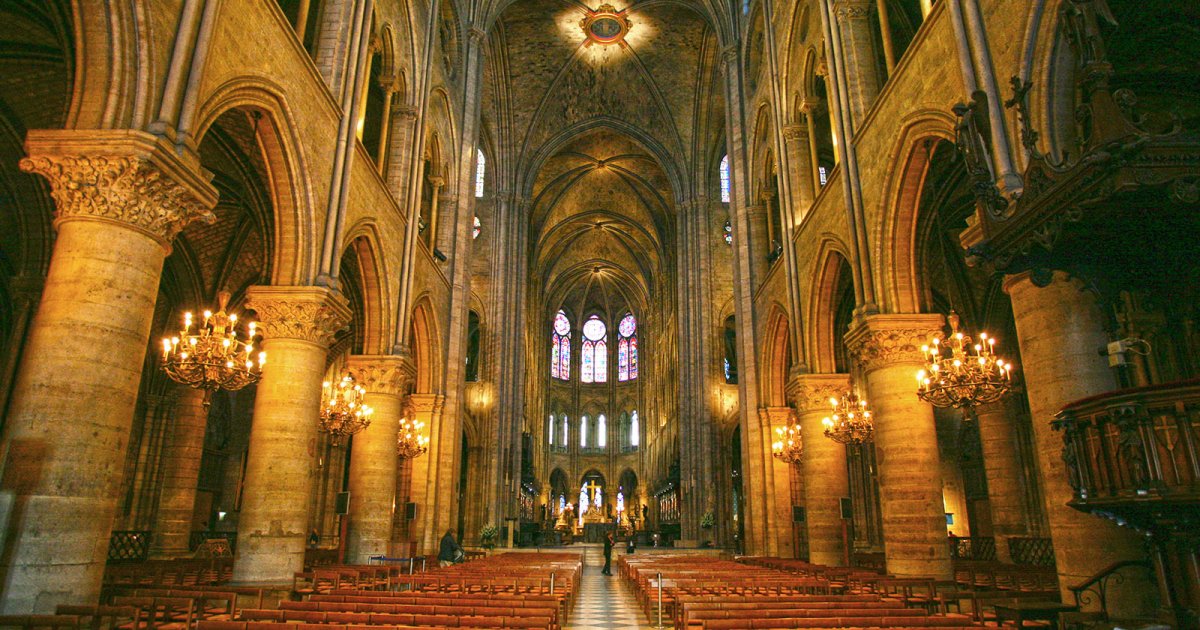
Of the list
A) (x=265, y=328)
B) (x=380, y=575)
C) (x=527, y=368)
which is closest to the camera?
(x=265, y=328)

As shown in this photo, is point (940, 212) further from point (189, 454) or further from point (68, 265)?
point (189, 454)

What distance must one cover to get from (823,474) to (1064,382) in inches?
368

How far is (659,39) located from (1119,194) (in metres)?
28.4

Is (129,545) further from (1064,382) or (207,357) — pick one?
(1064,382)

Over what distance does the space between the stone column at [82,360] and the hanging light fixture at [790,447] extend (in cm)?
1407

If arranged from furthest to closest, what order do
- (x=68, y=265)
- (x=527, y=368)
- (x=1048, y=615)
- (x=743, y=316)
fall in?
(x=527, y=368), (x=743, y=316), (x=68, y=265), (x=1048, y=615)

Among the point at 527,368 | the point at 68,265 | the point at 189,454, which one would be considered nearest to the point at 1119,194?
the point at 68,265

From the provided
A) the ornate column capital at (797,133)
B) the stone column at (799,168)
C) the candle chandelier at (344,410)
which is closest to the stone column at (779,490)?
the stone column at (799,168)

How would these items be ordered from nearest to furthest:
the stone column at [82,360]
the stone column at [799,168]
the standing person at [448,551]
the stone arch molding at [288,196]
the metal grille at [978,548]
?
the stone column at [82,360]
the stone arch molding at [288,196]
the standing person at [448,551]
the stone column at [799,168]
the metal grille at [978,548]

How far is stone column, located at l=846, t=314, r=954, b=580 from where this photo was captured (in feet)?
34.9

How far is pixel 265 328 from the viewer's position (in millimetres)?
10719

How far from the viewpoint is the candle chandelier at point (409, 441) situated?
55.6 feet

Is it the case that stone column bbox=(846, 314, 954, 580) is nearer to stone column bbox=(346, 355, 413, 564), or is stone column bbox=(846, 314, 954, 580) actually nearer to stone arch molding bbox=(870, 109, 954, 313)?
stone arch molding bbox=(870, 109, 954, 313)

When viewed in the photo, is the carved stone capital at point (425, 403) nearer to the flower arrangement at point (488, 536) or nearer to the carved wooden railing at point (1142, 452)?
the flower arrangement at point (488, 536)
